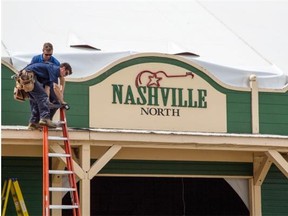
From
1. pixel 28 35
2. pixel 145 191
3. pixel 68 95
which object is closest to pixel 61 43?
pixel 28 35

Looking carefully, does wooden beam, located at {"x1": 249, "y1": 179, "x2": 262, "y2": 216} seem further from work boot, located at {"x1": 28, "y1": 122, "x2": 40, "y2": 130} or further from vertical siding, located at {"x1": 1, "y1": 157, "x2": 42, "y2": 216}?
work boot, located at {"x1": 28, "y1": 122, "x2": 40, "y2": 130}

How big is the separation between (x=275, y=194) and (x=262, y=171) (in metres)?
0.61

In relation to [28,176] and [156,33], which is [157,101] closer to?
[28,176]

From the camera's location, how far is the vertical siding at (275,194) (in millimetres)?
16453

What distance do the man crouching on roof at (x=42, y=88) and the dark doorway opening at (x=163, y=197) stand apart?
2791 millimetres

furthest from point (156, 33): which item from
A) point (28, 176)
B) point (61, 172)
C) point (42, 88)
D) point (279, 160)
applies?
point (61, 172)

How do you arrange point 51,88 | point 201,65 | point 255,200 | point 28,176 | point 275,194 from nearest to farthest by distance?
point 51,88 < point 28,176 < point 201,65 < point 255,200 < point 275,194

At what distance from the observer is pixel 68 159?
42.7 ft

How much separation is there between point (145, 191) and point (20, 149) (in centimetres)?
257

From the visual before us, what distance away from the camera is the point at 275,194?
54.2ft

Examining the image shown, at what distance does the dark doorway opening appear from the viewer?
1567 centimetres

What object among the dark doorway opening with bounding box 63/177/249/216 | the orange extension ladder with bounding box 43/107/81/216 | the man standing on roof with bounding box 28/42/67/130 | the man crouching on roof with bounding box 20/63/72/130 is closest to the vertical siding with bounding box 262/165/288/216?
the dark doorway opening with bounding box 63/177/249/216

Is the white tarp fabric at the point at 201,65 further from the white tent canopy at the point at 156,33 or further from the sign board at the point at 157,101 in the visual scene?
the sign board at the point at 157,101

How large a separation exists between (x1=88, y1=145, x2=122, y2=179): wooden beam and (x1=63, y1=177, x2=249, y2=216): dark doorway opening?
168 cm
